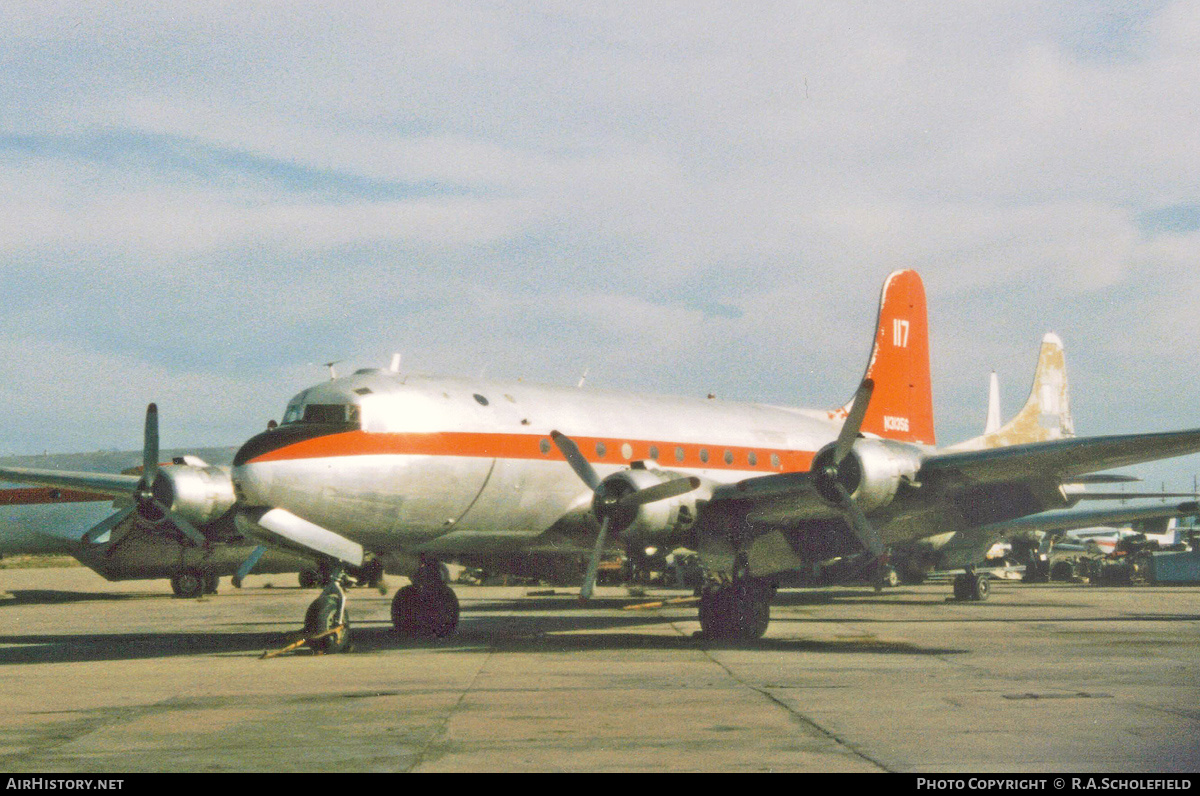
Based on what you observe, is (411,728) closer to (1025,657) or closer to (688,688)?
(688,688)

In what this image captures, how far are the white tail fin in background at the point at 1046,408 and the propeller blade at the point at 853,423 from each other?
49.4 ft

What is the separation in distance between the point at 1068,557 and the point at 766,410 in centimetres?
3202

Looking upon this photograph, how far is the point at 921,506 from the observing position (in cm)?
1844

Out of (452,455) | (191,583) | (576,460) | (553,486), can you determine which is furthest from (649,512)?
(191,583)

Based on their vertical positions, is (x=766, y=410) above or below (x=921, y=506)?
above

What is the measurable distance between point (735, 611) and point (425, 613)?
535 cm

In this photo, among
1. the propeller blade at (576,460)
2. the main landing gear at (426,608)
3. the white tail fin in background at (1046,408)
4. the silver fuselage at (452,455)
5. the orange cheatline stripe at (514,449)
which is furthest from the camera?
the white tail fin in background at (1046,408)

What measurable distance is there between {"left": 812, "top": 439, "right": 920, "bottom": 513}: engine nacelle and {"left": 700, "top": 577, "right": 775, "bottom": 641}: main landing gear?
266 cm

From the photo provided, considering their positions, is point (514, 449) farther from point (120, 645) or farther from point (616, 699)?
point (120, 645)

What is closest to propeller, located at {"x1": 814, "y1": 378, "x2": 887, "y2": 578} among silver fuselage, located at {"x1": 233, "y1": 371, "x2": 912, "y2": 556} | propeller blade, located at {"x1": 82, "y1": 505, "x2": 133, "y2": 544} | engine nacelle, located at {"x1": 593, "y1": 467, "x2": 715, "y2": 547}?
engine nacelle, located at {"x1": 593, "y1": 467, "x2": 715, "y2": 547}

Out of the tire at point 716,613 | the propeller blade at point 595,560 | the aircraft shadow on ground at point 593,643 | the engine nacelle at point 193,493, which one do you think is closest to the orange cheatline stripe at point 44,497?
the aircraft shadow on ground at point 593,643

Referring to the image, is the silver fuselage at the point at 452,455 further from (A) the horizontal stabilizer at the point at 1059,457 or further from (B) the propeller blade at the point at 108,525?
(B) the propeller blade at the point at 108,525

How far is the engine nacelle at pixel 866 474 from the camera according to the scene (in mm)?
16734

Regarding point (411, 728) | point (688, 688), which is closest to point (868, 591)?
point (688, 688)
